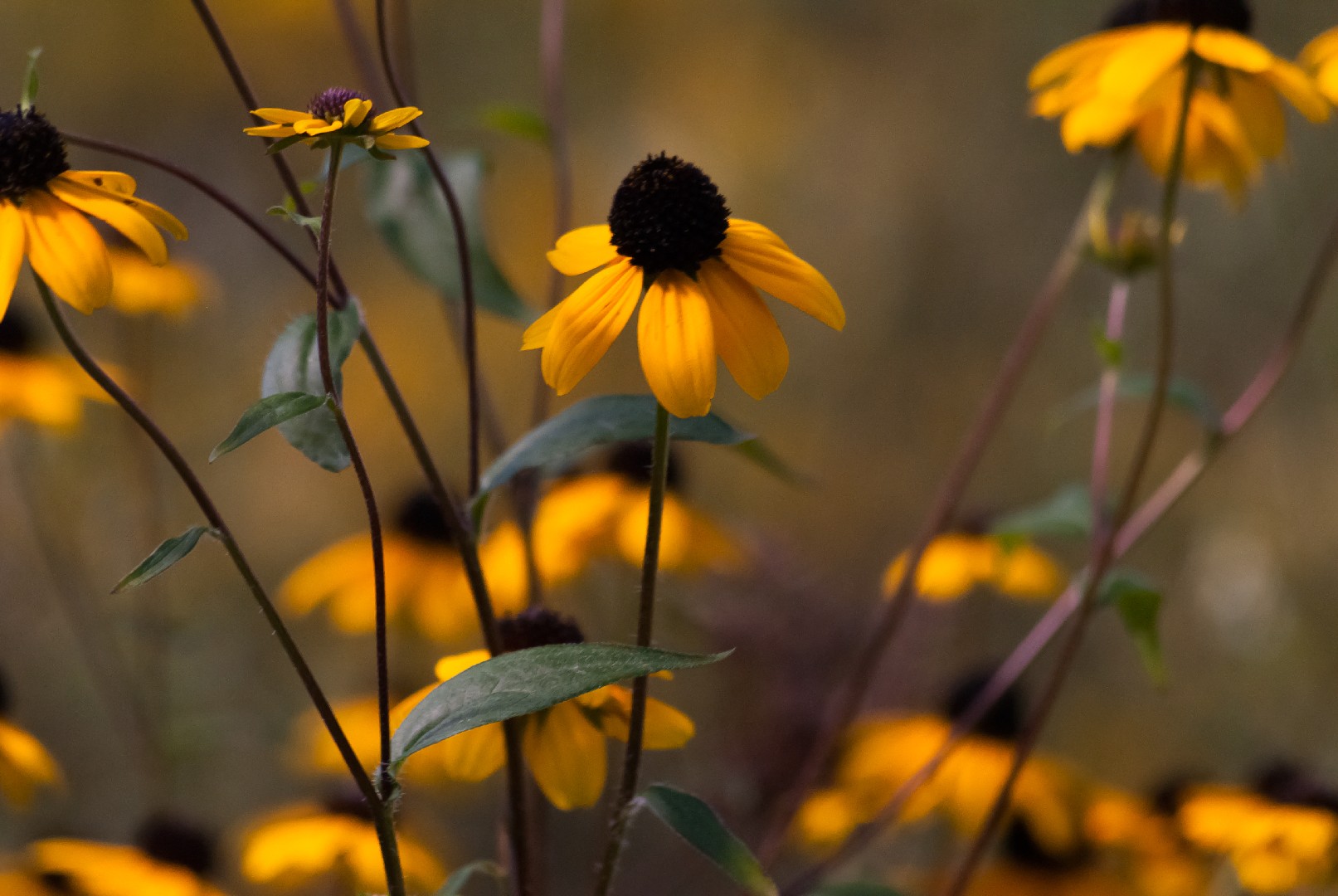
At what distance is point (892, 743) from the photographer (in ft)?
2.33

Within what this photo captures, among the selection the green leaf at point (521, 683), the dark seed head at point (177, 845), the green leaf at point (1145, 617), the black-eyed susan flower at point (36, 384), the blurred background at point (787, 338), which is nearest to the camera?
the green leaf at point (521, 683)

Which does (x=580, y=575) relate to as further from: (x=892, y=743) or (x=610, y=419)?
(x=610, y=419)

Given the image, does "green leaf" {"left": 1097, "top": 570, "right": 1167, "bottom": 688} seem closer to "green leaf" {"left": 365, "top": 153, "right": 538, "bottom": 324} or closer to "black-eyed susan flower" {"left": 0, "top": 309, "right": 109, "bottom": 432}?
"green leaf" {"left": 365, "top": 153, "right": 538, "bottom": 324}

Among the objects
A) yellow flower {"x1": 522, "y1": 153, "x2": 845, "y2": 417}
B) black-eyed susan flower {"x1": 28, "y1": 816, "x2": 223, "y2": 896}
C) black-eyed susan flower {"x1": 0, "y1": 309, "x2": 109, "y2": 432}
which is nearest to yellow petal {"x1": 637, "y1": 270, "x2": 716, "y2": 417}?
yellow flower {"x1": 522, "y1": 153, "x2": 845, "y2": 417}

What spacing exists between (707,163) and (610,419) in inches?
50.8

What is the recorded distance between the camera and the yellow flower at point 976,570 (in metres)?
0.73

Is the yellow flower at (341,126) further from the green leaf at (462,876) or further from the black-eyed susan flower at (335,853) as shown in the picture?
the black-eyed susan flower at (335,853)

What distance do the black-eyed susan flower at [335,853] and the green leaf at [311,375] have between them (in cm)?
27

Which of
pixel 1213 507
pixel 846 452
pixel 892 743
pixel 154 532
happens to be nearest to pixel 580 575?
pixel 892 743

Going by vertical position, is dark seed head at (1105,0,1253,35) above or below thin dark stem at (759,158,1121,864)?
Answer: above

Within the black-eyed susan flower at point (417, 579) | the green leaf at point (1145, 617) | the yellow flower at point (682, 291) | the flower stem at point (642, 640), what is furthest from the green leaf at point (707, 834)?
the black-eyed susan flower at point (417, 579)

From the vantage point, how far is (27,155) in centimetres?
37

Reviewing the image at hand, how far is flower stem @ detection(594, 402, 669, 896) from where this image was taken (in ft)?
1.16

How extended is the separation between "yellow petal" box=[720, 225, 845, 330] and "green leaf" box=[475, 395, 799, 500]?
0.06 metres
